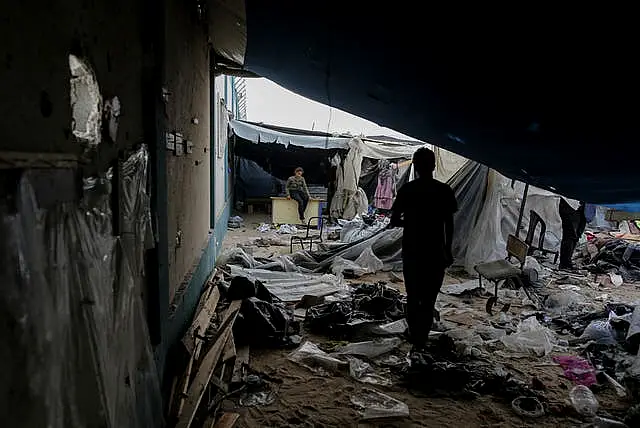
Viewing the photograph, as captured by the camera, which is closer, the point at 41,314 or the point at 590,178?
the point at 41,314

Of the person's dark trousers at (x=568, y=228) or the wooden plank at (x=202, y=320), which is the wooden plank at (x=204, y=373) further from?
the person's dark trousers at (x=568, y=228)

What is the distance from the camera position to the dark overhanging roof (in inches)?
75.6

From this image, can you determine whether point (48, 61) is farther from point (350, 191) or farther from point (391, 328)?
point (350, 191)

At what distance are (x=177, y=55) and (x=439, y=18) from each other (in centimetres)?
218

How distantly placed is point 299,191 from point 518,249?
745 cm

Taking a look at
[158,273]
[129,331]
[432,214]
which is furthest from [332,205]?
[129,331]

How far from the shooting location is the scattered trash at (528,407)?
10.8 ft

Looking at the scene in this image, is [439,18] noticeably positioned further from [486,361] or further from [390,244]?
[390,244]

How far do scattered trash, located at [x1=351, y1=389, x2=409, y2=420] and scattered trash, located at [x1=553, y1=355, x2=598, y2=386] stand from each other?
5.12 feet

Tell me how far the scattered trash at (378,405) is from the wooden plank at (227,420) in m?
0.83

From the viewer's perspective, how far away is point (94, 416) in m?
1.41

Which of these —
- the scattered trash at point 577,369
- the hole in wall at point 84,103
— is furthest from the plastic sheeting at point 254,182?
the hole in wall at point 84,103

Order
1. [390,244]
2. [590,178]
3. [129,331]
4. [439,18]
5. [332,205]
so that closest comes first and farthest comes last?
[129,331]
[439,18]
[590,178]
[390,244]
[332,205]

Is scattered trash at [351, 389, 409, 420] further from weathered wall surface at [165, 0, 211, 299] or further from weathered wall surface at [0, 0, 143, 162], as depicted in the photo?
weathered wall surface at [0, 0, 143, 162]
